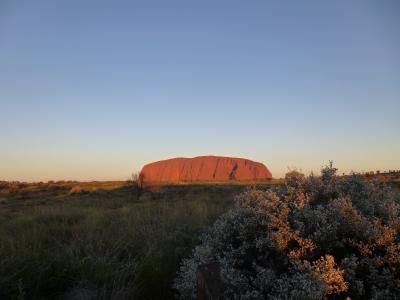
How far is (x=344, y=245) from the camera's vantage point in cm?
411

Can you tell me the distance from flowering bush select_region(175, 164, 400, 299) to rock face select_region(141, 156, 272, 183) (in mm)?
108190

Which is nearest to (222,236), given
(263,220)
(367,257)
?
(263,220)

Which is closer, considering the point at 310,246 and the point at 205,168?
the point at 310,246

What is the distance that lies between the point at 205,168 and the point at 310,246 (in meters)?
120

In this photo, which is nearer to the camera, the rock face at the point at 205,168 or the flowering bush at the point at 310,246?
the flowering bush at the point at 310,246

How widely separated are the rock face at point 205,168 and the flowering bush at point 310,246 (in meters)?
108

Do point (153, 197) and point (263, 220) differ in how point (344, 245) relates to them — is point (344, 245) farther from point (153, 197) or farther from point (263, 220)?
point (153, 197)

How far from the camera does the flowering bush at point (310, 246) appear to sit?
359cm

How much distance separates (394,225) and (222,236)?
71.3 inches

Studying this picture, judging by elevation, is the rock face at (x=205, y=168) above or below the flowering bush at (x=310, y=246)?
above

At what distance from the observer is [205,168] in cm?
12431

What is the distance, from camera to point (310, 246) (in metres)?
3.96

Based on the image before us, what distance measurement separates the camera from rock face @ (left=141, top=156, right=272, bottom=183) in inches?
4616

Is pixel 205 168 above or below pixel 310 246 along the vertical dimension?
above
